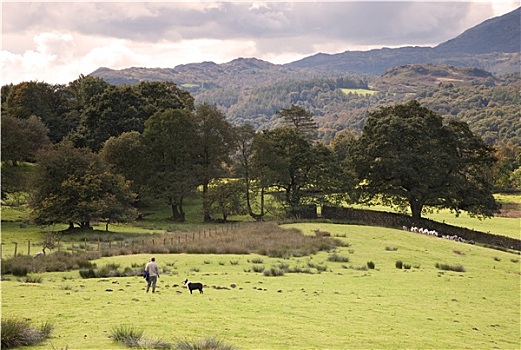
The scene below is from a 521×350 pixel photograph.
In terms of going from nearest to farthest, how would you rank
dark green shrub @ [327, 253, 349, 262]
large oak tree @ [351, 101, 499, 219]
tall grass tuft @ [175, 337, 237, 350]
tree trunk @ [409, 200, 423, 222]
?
tall grass tuft @ [175, 337, 237, 350] → dark green shrub @ [327, 253, 349, 262] → large oak tree @ [351, 101, 499, 219] → tree trunk @ [409, 200, 423, 222]

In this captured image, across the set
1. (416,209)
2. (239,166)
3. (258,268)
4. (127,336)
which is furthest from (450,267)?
(239,166)

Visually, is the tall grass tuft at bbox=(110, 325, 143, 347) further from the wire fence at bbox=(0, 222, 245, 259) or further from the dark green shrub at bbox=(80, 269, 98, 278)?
the wire fence at bbox=(0, 222, 245, 259)

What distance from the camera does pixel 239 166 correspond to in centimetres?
6150

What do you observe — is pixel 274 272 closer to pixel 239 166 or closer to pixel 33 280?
pixel 33 280

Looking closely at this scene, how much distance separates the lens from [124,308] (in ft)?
49.2

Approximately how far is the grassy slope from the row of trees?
21.9m

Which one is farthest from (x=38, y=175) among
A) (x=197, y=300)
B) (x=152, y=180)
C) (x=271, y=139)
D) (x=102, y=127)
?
(x=197, y=300)

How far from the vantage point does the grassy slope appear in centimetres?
1286

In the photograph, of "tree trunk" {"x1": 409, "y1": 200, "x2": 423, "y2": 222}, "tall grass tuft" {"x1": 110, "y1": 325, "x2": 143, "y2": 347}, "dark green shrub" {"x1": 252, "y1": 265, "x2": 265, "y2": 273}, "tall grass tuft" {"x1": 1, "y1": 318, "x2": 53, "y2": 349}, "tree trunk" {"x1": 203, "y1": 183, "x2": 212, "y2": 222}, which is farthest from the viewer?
"tree trunk" {"x1": 203, "y1": 183, "x2": 212, "y2": 222}

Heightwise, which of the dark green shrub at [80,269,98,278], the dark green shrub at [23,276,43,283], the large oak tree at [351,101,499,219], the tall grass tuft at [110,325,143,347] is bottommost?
the dark green shrub at [80,269,98,278]

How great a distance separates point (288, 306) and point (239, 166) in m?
45.0

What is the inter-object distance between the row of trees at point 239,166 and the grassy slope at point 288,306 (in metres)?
21.9

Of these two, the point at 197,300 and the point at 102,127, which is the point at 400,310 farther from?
the point at 102,127

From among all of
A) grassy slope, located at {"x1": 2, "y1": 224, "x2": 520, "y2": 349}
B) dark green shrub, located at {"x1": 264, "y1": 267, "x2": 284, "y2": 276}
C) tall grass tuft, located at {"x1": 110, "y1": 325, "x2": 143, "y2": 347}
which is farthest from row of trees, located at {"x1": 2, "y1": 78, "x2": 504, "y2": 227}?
tall grass tuft, located at {"x1": 110, "y1": 325, "x2": 143, "y2": 347}
